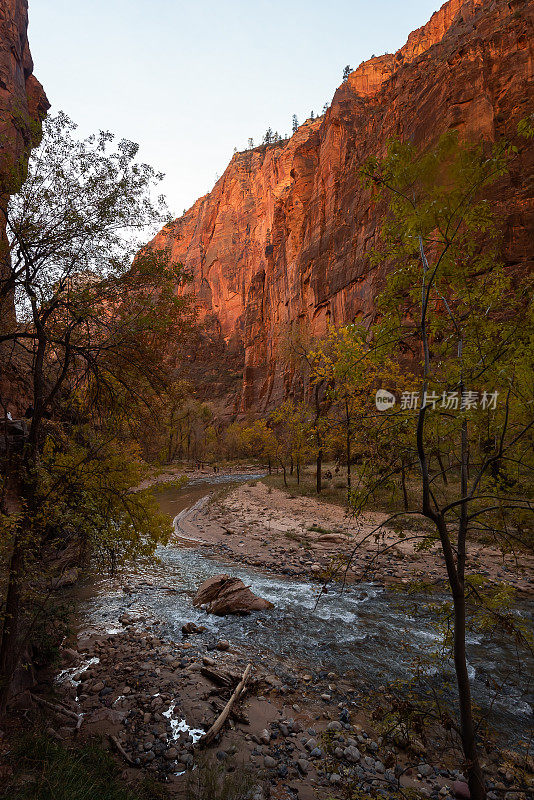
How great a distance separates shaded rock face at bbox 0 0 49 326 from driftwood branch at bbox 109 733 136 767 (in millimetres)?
6466

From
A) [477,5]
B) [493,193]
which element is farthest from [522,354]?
[477,5]

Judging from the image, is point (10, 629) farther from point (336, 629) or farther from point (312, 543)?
point (312, 543)

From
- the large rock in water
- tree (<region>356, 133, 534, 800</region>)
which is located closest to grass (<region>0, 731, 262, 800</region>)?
tree (<region>356, 133, 534, 800</region>)

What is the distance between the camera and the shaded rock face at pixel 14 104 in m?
5.26

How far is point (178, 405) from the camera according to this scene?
7.53 meters

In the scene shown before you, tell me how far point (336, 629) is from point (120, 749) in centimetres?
504

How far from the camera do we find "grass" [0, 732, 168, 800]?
3.35 m

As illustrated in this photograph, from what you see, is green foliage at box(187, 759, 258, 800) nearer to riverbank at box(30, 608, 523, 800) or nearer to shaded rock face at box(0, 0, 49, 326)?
riverbank at box(30, 608, 523, 800)

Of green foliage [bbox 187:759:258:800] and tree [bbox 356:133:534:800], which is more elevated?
tree [bbox 356:133:534:800]

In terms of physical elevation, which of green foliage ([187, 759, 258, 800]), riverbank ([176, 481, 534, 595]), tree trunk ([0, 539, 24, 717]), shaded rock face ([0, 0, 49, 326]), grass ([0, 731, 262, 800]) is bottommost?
riverbank ([176, 481, 534, 595])

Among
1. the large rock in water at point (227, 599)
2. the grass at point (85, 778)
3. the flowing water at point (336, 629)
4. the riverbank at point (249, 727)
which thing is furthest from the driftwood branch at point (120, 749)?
the large rock in water at point (227, 599)

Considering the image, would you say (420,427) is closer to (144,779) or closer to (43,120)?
(144,779)

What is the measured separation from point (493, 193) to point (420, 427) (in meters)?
33.9

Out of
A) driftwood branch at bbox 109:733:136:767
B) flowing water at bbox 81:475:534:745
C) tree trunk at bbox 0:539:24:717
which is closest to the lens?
driftwood branch at bbox 109:733:136:767
